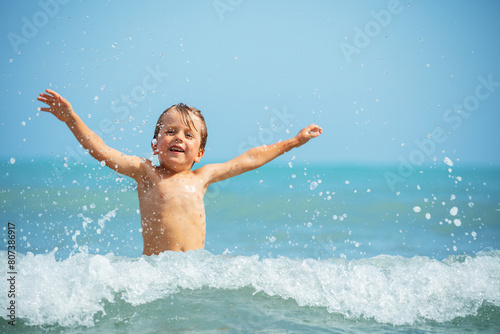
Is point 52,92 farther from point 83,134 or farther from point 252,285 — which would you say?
point 252,285

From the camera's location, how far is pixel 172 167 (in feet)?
13.3

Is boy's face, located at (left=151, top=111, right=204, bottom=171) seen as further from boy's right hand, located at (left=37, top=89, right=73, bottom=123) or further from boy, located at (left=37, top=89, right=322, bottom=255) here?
boy's right hand, located at (left=37, top=89, right=73, bottom=123)

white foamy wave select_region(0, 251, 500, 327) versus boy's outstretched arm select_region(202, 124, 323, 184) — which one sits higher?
boy's outstretched arm select_region(202, 124, 323, 184)

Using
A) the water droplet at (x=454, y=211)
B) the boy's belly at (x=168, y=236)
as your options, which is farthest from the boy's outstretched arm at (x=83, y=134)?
the water droplet at (x=454, y=211)

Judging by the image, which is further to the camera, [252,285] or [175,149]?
[175,149]

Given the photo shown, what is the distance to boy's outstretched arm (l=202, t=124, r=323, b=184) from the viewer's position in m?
4.10

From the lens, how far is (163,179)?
158 inches

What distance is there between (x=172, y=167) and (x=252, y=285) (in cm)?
119

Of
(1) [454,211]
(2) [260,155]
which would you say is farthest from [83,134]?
(1) [454,211]

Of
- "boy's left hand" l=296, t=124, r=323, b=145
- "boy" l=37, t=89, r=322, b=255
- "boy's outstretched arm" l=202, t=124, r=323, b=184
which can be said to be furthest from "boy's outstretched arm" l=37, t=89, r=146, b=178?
"boy's left hand" l=296, t=124, r=323, b=145

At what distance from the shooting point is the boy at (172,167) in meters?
3.84

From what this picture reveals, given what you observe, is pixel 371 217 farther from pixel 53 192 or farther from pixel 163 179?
pixel 53 192

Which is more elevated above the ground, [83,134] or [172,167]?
[83,134]

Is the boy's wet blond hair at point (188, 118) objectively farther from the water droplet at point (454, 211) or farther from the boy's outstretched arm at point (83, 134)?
the water droplet at point (454, 211)
